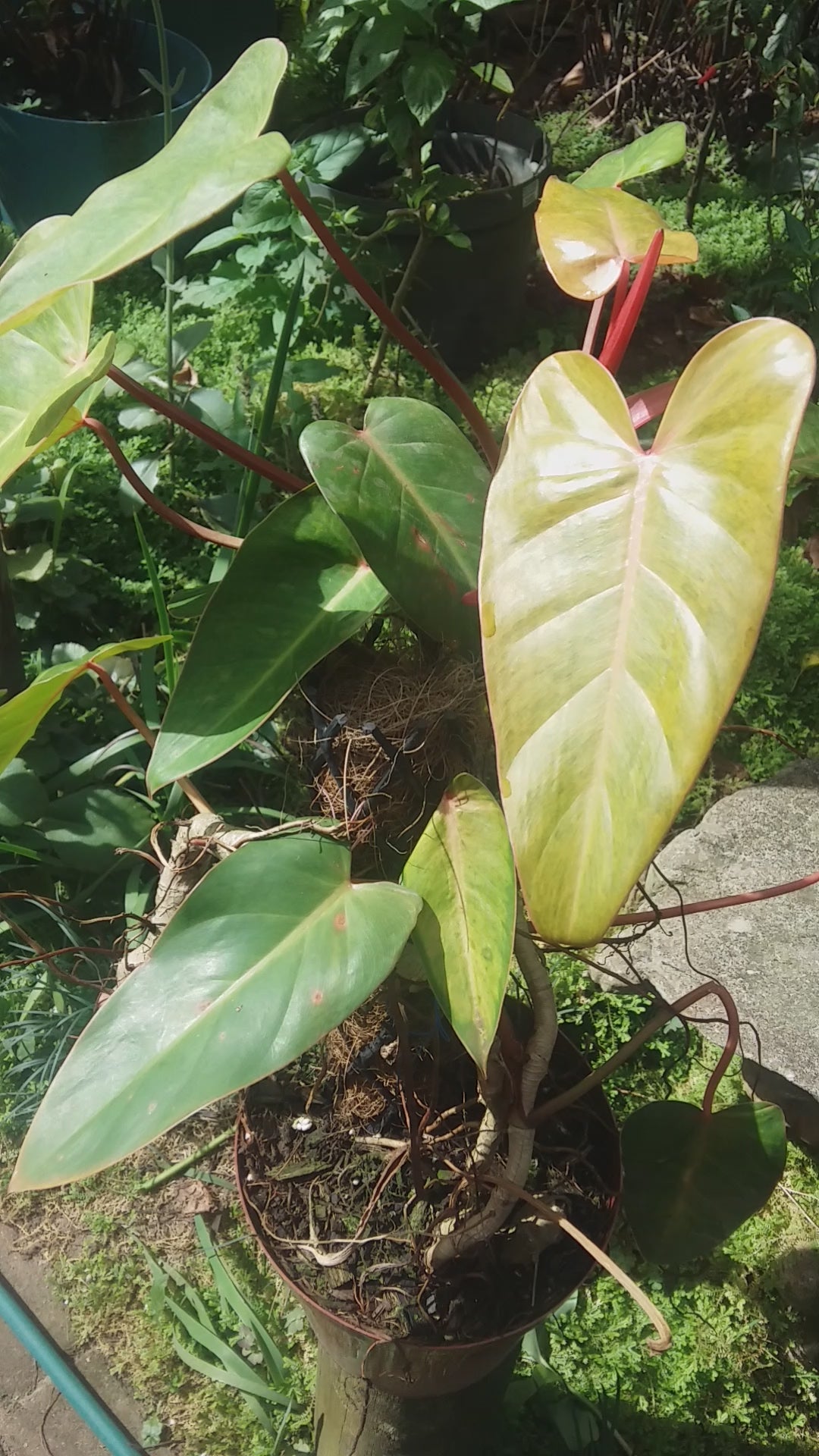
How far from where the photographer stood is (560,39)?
3.27 metres

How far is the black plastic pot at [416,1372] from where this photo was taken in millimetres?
938

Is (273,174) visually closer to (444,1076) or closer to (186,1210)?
(444,1076)

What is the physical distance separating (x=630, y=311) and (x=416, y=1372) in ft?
3.13

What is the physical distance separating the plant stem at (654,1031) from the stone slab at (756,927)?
492mm

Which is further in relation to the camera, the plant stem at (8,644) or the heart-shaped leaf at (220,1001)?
the plant stem at (8,644)

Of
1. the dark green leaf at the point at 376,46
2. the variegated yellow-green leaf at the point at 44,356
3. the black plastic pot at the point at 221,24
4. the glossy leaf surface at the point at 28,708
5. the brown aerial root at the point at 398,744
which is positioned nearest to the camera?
the glossy leaf surface at the point at 28,708

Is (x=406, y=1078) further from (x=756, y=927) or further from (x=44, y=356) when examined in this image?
(x=756, y=927)

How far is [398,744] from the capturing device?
0.97m

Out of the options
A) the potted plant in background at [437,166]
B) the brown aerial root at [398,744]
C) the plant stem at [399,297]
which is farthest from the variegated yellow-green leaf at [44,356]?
the potted plant in background at [437,166]

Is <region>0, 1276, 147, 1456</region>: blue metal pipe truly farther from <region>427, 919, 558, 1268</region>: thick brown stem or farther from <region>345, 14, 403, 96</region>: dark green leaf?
<region>345, 14, 403, 96</region>: dark green leaf

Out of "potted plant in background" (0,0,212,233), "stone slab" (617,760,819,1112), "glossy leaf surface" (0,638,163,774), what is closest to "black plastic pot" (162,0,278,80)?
"potted plant in background" (0,0,212,233)

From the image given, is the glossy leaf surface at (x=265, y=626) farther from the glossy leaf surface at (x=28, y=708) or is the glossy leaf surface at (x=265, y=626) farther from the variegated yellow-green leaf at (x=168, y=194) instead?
the variegated yellow-green leaf at (x=168, y=194)

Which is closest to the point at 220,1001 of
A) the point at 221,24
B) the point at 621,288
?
the point at 621,288

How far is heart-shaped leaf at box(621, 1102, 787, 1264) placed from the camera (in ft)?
2.87
